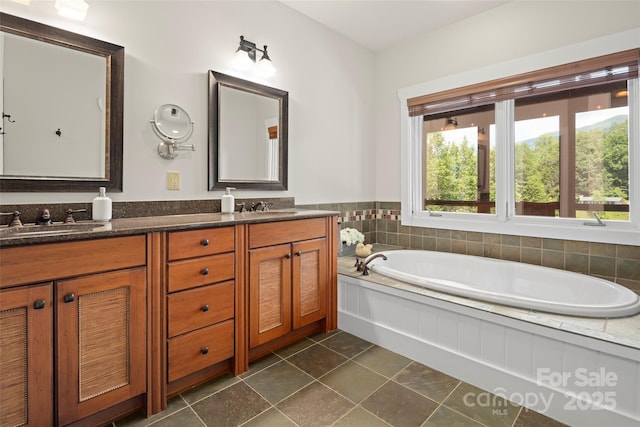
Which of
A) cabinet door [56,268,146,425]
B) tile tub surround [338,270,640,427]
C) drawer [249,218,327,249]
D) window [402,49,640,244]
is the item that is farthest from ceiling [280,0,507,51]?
cabinet door [56,268,146,425]

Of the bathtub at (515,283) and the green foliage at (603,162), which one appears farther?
the green foliage at (603,162)

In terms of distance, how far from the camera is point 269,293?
2061 millimetres

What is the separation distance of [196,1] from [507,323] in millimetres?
2706

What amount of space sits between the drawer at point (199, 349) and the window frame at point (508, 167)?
2195mm

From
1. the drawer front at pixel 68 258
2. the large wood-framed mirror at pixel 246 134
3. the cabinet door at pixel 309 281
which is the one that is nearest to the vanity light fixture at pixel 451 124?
the large wood-framed mirror at pixel 246 134

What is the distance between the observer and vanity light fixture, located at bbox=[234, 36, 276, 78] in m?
2.38

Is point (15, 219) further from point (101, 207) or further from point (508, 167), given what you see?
point (508, 167)

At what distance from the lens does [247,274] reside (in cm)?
192

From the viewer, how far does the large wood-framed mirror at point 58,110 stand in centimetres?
157

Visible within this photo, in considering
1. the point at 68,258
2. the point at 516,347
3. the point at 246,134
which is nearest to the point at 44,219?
the point at 68,258

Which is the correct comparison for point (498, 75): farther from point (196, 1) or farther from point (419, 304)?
point (196, 1)

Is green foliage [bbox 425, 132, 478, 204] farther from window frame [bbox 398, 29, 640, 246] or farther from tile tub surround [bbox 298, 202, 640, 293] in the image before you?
tile tub surround [bbox 298, 202, 640, 293]

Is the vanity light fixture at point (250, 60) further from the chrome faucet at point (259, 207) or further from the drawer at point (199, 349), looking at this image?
the drawer at point (199, 349)

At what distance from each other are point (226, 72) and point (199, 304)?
1616 mm
